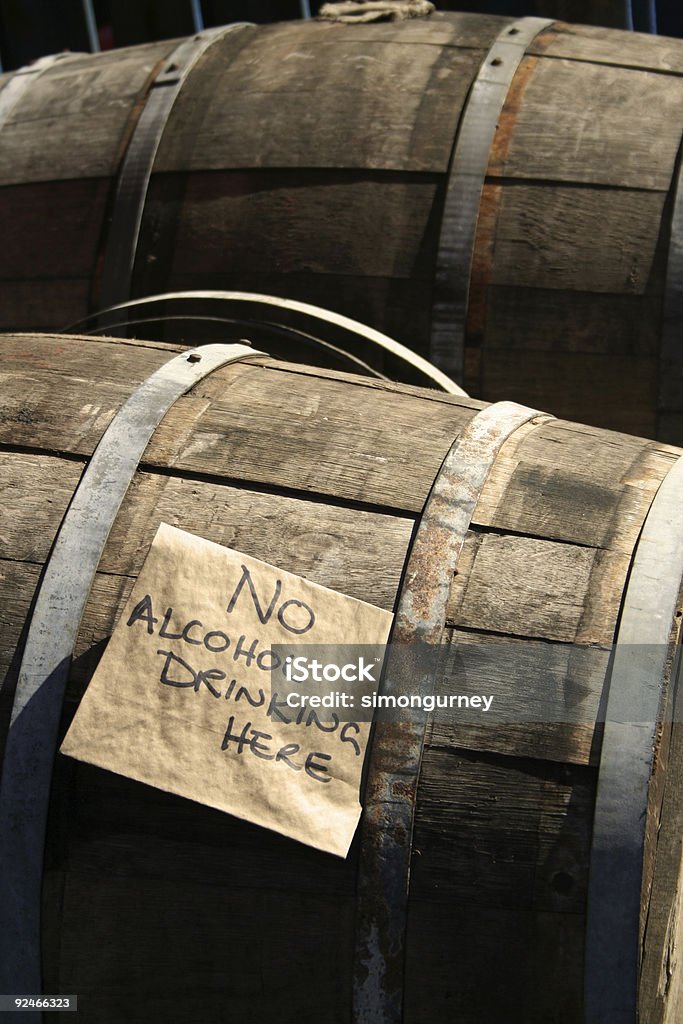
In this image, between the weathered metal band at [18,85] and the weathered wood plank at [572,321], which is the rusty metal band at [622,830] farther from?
the weathered metal band at [18,85]

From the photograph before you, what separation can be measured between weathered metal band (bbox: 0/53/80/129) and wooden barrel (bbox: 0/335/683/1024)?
236 cm

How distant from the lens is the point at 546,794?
1541mm

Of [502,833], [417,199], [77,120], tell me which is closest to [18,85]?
[77,120]

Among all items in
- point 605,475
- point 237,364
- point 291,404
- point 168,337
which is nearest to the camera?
point 605,475

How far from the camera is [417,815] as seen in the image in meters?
1.55

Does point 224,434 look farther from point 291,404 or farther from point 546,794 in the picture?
point 546,794

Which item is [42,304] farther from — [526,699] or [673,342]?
[526,699]

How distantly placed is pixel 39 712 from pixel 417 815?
1.91 feet

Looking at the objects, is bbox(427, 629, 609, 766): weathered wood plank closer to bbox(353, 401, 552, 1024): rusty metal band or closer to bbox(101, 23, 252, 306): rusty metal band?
bbox(353, 401, 552, 1024): rusty metal band

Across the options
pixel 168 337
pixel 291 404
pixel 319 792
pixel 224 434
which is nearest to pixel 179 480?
pixel 224 434

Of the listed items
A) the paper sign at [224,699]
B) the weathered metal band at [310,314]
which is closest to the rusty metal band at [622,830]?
the paper sign at [224,699]

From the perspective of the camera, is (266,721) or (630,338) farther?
(630,338)

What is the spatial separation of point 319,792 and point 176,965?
0.35m

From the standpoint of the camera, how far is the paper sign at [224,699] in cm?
153
